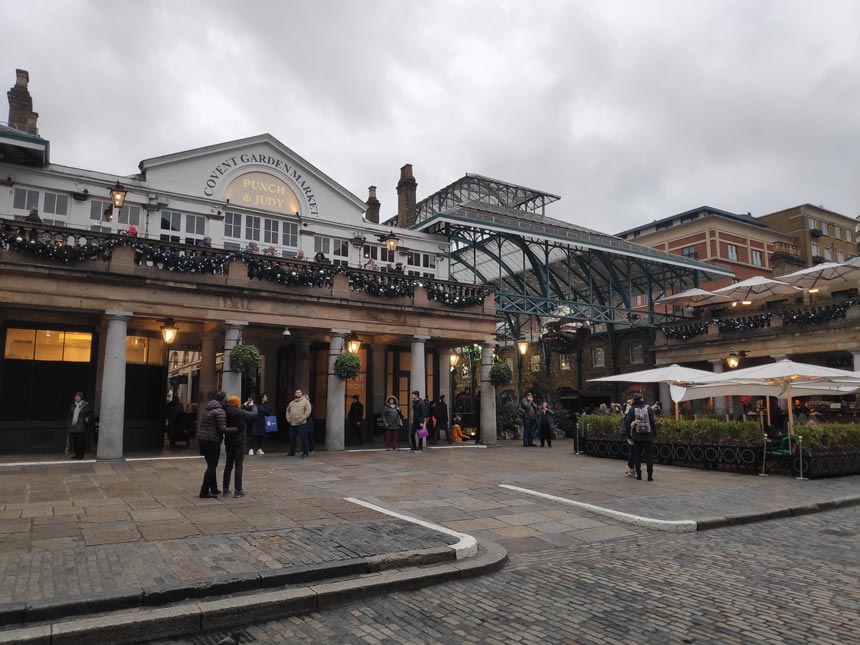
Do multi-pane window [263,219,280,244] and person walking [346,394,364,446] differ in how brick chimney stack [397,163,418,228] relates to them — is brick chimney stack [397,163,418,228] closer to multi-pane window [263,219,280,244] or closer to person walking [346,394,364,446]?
multi-pane window [263,219,280,244]

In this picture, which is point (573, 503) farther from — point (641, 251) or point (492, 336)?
point (641, 251)

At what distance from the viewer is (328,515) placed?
8.22 m

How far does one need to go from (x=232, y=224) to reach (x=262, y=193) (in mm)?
1743

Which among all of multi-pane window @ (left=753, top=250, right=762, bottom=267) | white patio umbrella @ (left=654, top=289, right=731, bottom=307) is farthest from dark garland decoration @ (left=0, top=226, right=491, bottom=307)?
multi-pane window @ (left=753, top=250, right=762, bottom=267)

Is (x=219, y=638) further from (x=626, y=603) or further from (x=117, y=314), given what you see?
(x=117, y=314)

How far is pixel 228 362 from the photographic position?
54.9 ft

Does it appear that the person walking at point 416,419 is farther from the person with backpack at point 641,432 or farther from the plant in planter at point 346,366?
the person with backpack at point 641,432

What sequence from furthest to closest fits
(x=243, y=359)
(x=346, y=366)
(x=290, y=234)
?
(x=290, y=234), (x=346, y=366), (x=243, y=359)

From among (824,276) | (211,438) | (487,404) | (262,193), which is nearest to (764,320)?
(824,276)

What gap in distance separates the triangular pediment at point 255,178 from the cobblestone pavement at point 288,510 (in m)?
10.6

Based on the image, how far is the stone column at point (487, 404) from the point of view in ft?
72.0

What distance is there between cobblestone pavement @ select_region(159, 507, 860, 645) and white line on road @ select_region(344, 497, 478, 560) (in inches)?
17.9

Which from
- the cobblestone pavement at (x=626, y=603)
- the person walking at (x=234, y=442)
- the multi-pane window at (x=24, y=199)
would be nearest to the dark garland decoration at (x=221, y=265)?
the multi-pane window at (x=24, y=199)

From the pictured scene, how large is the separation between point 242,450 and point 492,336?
1360 cm
